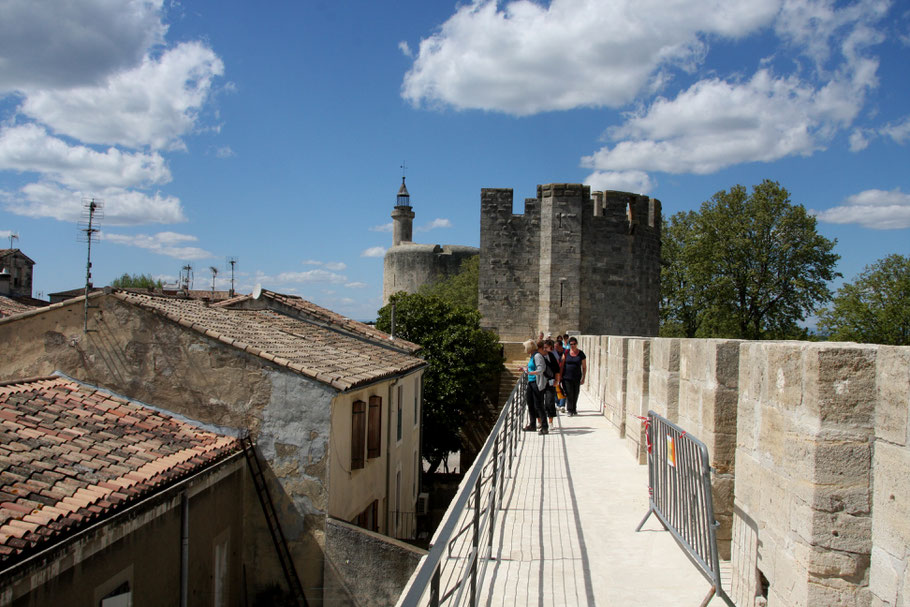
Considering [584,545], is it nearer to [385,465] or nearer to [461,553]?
[461,553]

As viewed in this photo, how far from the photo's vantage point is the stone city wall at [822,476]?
A: 2787mm

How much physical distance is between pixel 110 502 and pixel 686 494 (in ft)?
17.3

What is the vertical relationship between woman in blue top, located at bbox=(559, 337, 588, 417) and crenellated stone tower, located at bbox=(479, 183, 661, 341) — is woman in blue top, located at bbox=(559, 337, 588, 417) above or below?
below

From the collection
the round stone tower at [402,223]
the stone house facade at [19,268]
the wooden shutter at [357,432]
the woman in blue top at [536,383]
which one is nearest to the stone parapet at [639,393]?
the woman in blue top at [536,383]

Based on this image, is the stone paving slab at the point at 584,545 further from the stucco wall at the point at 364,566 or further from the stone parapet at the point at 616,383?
the stucco wall at the point at 364,566

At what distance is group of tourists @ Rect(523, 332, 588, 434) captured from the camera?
33.4 feet

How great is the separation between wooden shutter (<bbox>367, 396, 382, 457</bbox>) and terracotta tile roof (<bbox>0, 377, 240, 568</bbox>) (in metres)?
3.13

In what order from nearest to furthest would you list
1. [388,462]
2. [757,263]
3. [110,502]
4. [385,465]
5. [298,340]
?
[110,502] < [298,340] < [385,465] < [388,462] < [757,263]

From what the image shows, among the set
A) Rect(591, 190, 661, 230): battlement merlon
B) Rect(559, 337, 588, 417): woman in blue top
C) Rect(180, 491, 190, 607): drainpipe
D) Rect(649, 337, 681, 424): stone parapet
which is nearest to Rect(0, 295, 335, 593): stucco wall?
Rect(180, 491, 190, 607): drainpipe

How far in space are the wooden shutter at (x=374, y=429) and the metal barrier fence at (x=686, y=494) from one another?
8.02m

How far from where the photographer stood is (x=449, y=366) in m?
25.3

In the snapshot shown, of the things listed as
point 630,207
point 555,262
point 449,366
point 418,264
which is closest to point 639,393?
point 555,262

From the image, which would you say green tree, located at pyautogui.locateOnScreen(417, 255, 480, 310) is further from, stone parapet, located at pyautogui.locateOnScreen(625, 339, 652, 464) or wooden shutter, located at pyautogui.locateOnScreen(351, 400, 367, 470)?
stone parapet, located at pyautogui.locateOnScreen(625, 339, 652, 464)

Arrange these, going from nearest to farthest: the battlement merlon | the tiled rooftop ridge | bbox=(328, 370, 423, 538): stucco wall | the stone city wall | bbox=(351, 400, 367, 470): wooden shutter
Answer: the stone city wall, bbox=(328, 370, 423, 538): stucco wall, bbox=(351, 400, 367, 470): wooden shutter, the tiled rooftop ridge, the battlement merlon
